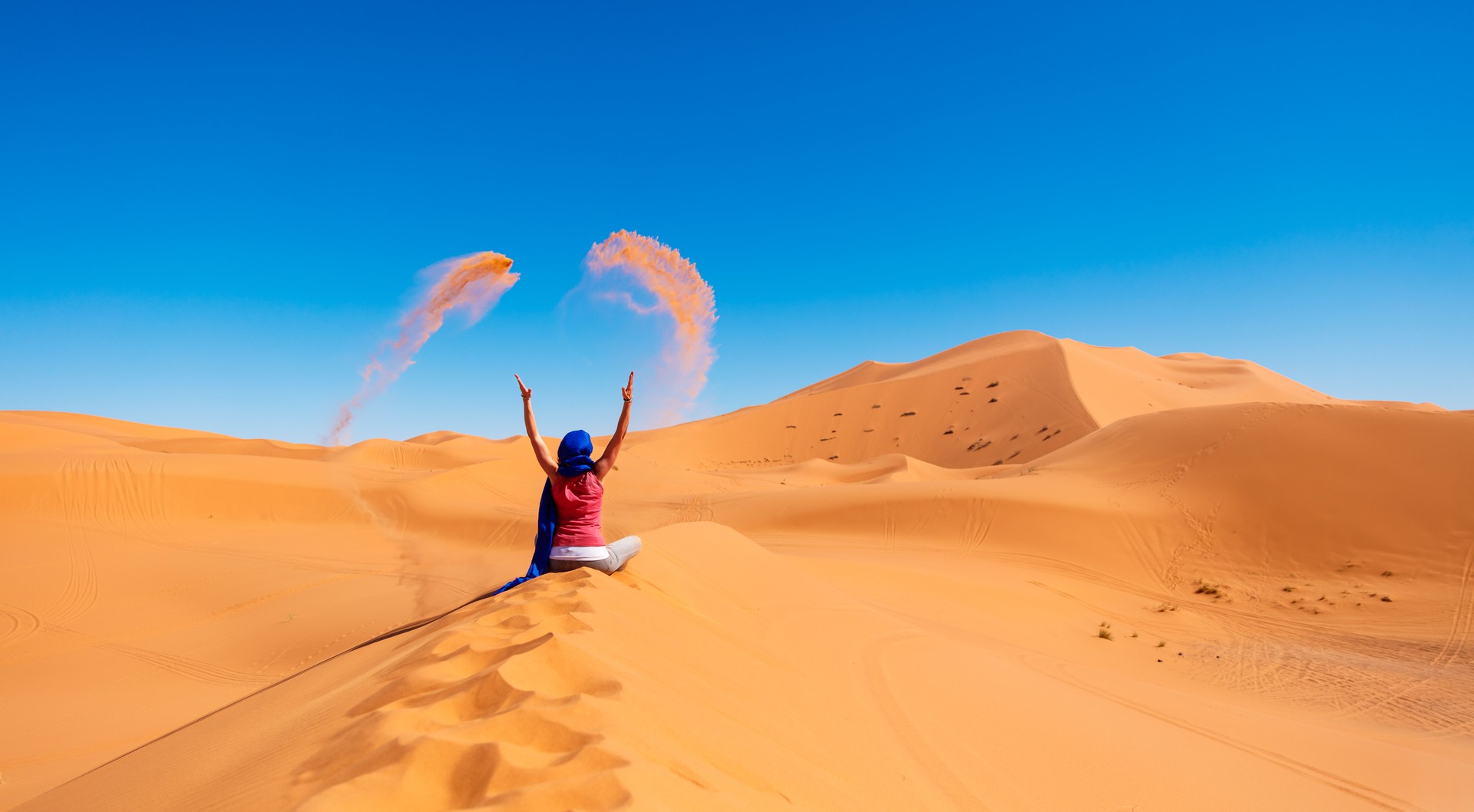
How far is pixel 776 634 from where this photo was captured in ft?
18.9

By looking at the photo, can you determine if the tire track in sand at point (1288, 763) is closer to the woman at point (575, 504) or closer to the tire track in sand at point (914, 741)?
the tire track in sand at point (914, 741)

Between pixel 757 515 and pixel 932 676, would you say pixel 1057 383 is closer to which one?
pixel 757 515

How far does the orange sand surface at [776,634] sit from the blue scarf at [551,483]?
691 mm

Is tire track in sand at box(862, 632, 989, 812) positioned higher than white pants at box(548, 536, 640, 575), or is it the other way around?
white pants at box(548, 536, 640, 575)

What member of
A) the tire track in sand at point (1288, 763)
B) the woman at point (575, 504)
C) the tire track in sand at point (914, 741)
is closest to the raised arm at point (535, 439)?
the woman at point (575, 504)

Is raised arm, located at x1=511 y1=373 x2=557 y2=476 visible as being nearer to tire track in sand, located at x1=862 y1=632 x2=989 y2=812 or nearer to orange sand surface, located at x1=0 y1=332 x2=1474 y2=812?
orange sand surface, located at x1=0 y1=332 x2=1474 y2=812

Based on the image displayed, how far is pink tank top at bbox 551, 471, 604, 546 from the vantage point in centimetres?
542

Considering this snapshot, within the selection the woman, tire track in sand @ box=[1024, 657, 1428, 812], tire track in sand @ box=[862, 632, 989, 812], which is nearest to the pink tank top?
the woman

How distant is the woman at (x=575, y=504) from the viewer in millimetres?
5344

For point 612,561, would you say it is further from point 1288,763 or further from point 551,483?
point 1288,763

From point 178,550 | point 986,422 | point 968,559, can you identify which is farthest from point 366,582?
point 986,422

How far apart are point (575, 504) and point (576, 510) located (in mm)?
45

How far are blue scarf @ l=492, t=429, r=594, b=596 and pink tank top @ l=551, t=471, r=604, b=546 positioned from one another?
0.05 metres

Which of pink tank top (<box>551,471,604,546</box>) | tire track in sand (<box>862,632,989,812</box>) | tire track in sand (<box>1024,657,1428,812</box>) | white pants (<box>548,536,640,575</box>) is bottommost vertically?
tire track in sand (<box>1024,657,1428,812</box>)
